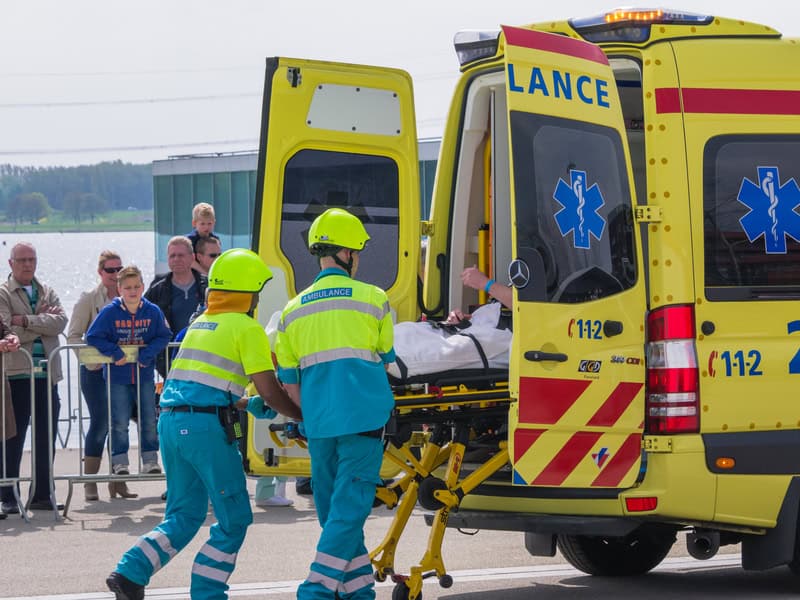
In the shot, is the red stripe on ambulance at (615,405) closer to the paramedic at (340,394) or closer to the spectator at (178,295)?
the paramedic at (340,394)

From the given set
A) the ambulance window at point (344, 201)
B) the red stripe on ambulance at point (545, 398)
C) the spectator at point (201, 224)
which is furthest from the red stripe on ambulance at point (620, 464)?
the spectator at point (201, 224)

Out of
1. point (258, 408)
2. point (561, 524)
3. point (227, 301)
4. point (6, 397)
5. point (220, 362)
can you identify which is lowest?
point (561, 524)

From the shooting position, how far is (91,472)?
11086mm

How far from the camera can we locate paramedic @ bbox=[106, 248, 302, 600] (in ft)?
22.7

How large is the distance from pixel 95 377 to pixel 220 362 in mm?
4288

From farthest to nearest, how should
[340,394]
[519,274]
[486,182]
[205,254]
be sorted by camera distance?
1. [205,254]
2. [486,182]
3. [340,394]
4. [519,274]

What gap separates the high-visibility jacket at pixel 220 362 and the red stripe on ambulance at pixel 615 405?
4.79 ft

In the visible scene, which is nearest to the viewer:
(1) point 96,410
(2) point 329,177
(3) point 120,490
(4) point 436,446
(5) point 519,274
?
(5) point 519,274

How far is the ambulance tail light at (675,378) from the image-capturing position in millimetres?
6770

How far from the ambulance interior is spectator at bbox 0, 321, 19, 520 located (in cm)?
347

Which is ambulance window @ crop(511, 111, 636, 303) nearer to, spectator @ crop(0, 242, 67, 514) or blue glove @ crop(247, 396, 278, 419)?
blue glove @ crop(247, 396, 278, 419)

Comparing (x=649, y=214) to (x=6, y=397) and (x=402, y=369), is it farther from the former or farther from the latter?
(x=6, y=397)

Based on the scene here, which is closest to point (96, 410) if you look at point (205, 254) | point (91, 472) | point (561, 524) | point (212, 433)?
point (91, 472)

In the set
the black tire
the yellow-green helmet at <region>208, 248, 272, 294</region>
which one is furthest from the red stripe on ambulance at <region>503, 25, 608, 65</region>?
the black tire
